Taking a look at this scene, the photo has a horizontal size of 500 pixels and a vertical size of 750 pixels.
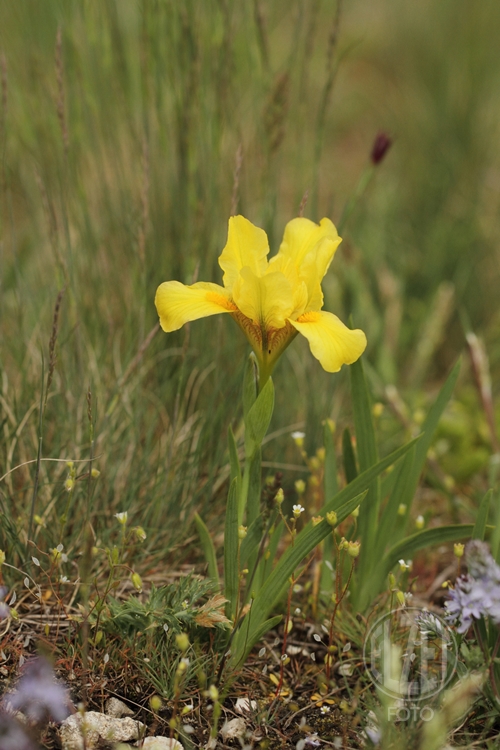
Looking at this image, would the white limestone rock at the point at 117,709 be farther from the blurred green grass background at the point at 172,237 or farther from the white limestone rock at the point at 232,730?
the blurred green grass background at the point at 172,237

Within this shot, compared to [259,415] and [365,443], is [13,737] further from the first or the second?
[365,443]

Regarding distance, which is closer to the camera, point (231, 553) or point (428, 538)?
point (231, 553)

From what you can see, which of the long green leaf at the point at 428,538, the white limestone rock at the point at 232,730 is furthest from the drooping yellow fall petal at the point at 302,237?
the white limestone rock at the point at 232,730

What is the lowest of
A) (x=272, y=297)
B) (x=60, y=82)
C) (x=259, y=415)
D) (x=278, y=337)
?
(x=259, y=415)

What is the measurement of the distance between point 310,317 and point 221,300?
17 centimetres

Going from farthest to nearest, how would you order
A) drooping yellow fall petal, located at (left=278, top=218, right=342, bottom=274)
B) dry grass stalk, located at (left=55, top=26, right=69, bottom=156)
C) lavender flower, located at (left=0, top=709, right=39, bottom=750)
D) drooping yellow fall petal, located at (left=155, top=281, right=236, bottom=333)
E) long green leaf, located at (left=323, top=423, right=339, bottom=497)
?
1. dry grass stalk, located at (left=55, top=26, right=69, bottom=156)
2. long green leaf, located at (left=323, top=423, right=339, bottom=497)
3. drooping yellow fall petal, located at (left=278, top=218, right=342, bottom=274)
4. drooping yellow fall petal, located at (left=155, top=281, right=236, bottom=333)
5. lavender flower, located at (left=0, top=709, right=39, bottom=750)

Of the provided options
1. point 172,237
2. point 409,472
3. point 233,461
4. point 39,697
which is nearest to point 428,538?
point 409,472

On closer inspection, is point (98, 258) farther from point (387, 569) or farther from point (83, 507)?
point (387, 569)

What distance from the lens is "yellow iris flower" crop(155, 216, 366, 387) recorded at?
4.09 ft

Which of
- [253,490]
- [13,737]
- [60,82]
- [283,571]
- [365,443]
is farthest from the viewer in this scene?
[60,82]

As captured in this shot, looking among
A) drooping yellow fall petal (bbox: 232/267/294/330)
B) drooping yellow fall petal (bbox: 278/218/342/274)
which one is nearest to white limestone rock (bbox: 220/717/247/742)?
drooping yellow fall petal (bbox: 232/267/294/330)

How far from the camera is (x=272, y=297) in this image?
125 cm

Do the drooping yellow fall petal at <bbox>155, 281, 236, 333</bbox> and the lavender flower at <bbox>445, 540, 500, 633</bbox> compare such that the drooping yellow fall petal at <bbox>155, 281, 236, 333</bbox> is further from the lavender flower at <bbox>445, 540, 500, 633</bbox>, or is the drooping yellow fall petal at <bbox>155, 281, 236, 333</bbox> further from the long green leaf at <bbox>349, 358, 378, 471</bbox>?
the lavender flower at <bbox>445, 540, 500, 633</bbox>

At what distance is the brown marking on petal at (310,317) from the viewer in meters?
1.31
